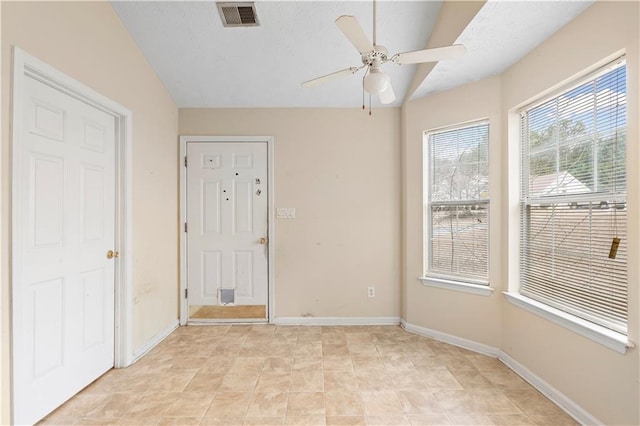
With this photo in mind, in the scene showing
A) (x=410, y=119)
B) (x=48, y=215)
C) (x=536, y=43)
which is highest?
(x=536, y=43)

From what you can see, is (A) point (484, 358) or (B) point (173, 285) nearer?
(A) point (484, 358)

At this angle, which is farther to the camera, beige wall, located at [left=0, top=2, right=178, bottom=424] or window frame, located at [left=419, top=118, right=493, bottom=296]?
window frame, located at [left=419, top=118, right=493, bottom=296]

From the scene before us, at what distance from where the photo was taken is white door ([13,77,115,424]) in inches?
64.4

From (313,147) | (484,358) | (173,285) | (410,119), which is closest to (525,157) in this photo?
(410,119)

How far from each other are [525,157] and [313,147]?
6.41ft

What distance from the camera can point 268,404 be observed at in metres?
1.90

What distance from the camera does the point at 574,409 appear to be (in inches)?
70.2

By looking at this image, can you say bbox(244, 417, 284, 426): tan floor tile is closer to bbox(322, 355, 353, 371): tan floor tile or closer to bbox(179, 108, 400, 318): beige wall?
bbox(322, 355, 353, 371): tan floor tile

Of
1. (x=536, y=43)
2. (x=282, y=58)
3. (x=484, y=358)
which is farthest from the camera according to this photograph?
(x=282, y=58)

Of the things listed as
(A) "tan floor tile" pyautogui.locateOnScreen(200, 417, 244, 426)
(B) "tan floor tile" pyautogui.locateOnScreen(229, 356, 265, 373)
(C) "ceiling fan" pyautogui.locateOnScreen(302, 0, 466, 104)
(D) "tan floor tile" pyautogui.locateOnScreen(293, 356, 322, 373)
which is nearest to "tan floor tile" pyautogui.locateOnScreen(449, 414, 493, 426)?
(D) "tan floor tile" pyautogui.locateOnScreen(293, 356, 322, 373)

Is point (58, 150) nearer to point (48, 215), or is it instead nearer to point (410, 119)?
point (48, 215)

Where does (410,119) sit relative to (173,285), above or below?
above

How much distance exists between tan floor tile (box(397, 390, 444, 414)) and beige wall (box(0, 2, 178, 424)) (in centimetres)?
217

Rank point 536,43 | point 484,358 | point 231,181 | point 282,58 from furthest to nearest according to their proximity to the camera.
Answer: point 231,181, point 282,58, point 484,358, point 536,43
